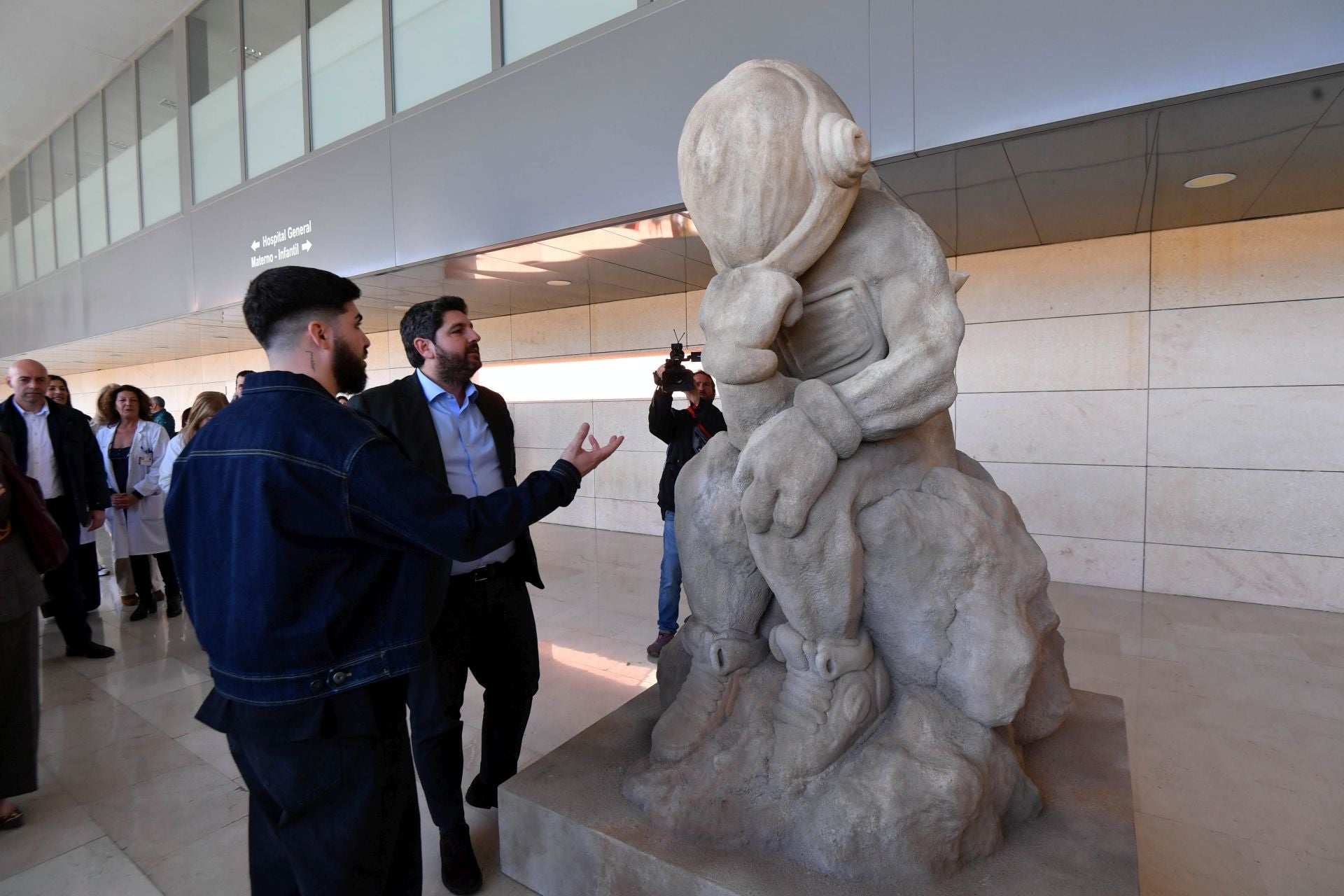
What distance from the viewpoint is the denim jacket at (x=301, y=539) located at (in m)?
1.29

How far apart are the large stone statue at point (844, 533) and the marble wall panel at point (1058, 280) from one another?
11.7 ft

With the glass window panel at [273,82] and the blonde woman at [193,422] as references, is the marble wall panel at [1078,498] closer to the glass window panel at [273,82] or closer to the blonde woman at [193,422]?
the blonde woman at [193,422]

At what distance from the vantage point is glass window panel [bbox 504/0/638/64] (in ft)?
14.2

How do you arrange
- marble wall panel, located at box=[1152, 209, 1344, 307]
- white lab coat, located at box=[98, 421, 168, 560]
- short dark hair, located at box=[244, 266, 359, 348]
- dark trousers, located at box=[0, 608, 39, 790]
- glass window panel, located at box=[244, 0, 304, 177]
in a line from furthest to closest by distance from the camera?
glass window panel, located at box=[244, 0, 304, 177] < white lab coat, located at box=[98, 421, 168, 560] < marble wall panel, located at box=[1152, 209, 1344, 307] < dark trousers, located at box=[0, 608, 39, 790] < short dark hair, located at box=[244, 266, 359, 348]

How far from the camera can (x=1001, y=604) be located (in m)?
1.66

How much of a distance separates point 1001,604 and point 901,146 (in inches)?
92.8

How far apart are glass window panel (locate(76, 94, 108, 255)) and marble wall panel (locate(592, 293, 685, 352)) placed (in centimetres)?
711

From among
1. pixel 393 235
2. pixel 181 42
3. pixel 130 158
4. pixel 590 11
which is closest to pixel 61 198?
pixel 130 158

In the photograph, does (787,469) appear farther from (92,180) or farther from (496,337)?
(92,180)

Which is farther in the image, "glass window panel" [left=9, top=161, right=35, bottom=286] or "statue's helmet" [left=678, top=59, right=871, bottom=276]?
"glass window panel" [left=9, top=161, right=35, bottom=286]

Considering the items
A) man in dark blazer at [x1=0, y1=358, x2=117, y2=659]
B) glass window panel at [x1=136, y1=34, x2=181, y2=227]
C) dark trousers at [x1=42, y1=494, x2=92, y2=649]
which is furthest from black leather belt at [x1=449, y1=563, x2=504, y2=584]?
glass window panel at [x1=136, y1=34, x2=181, y2=227]

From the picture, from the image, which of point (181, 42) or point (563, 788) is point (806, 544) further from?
point (181, 42)

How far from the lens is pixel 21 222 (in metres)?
11.6

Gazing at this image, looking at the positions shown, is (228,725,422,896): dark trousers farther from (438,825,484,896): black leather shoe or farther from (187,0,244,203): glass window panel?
(187,0,244,203): glass window panel
